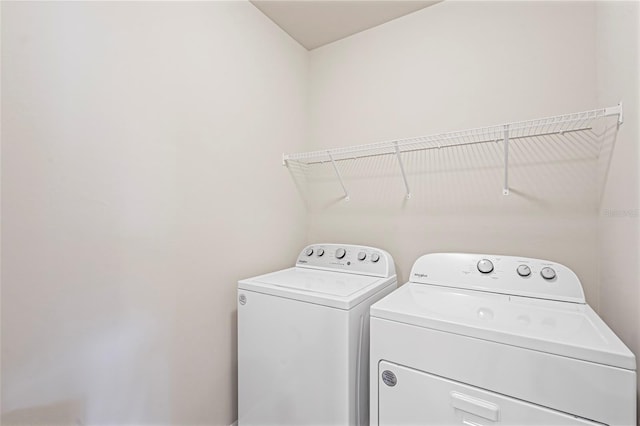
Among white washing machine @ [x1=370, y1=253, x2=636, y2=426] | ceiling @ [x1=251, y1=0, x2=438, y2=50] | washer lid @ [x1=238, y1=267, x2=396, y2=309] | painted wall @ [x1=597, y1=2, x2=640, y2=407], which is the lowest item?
white washing machine @ [x1=370, y1=253, x2=636, y2=426]

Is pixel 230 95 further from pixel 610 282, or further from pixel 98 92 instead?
pixel 610 282

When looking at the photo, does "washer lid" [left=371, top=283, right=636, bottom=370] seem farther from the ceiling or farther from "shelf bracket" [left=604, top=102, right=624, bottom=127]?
the ceiling

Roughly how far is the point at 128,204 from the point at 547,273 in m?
1.76

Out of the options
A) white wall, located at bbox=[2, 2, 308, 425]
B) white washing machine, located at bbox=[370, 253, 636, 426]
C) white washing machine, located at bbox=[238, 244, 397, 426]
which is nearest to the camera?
white washing machine, located at bbox=[370, 253, 636, 426]

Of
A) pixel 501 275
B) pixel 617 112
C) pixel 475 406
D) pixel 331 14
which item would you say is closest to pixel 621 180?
pixel 617 112

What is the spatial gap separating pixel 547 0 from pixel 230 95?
5.38 feet

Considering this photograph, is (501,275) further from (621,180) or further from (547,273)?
(621,180)

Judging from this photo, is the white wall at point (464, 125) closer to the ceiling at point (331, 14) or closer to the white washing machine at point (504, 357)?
the ceiling at point (331, 14)

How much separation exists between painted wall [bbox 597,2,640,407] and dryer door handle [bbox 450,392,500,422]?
48 centimetres

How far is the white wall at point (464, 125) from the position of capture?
4.40 feet

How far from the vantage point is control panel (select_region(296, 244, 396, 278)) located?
64.6 inches

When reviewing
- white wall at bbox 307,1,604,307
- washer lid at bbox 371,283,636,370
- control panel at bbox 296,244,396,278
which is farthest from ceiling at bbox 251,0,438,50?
washer lid at bbox 371,283,636,370

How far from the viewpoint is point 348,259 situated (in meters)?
1.75

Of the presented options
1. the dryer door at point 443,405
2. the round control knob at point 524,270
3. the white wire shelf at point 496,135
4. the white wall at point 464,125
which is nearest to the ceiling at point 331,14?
the white wall at point 464,125
